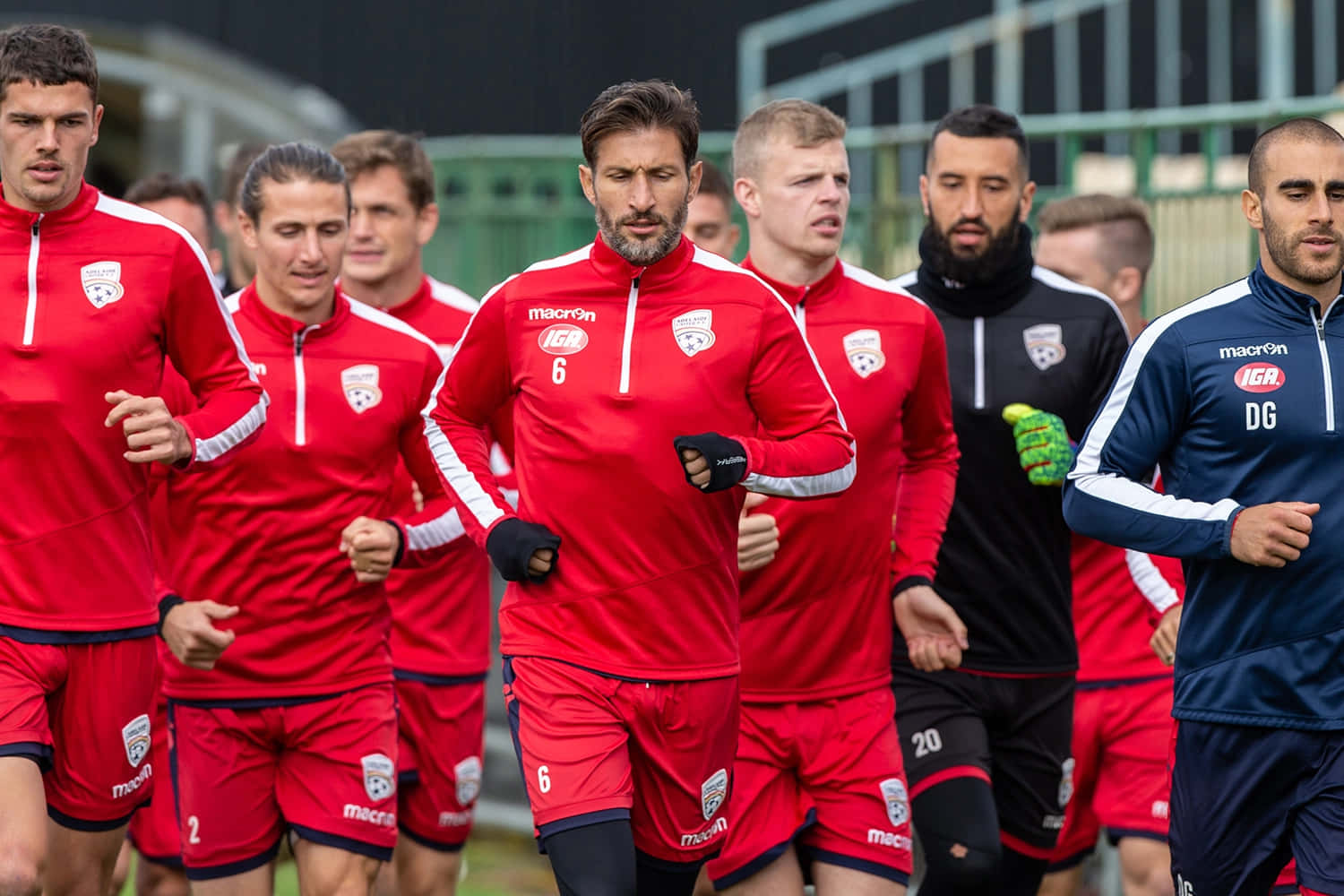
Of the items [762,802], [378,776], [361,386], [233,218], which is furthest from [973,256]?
[233,218]

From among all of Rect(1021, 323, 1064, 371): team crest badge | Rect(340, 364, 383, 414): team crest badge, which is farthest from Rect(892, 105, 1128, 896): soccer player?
Rect(340, 364, 383, 414): team crest badge

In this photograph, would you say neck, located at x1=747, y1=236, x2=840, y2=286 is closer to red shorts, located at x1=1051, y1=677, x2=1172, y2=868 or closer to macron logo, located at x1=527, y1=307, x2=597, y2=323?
macron logo, located at x1=527, y1=307, x2=597, y2=323

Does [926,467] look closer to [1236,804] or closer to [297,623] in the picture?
[1236,804]

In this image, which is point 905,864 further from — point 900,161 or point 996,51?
point 996,51

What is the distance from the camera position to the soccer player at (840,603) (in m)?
6.56

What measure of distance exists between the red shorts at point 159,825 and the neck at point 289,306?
1732 mm

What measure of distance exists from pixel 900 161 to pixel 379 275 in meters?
3.40

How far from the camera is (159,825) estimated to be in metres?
8.01

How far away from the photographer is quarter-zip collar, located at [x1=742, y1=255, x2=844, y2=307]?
676 cm

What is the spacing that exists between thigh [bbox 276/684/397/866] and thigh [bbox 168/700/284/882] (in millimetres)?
71

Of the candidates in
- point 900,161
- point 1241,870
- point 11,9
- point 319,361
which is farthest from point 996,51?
point 11,9

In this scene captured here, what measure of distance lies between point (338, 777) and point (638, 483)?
66.0 inches

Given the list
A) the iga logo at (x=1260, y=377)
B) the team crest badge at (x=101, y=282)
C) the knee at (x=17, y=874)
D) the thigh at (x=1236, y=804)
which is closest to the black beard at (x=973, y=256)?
the iga logo at (x=1260, y=377)

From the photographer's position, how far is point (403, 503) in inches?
305
